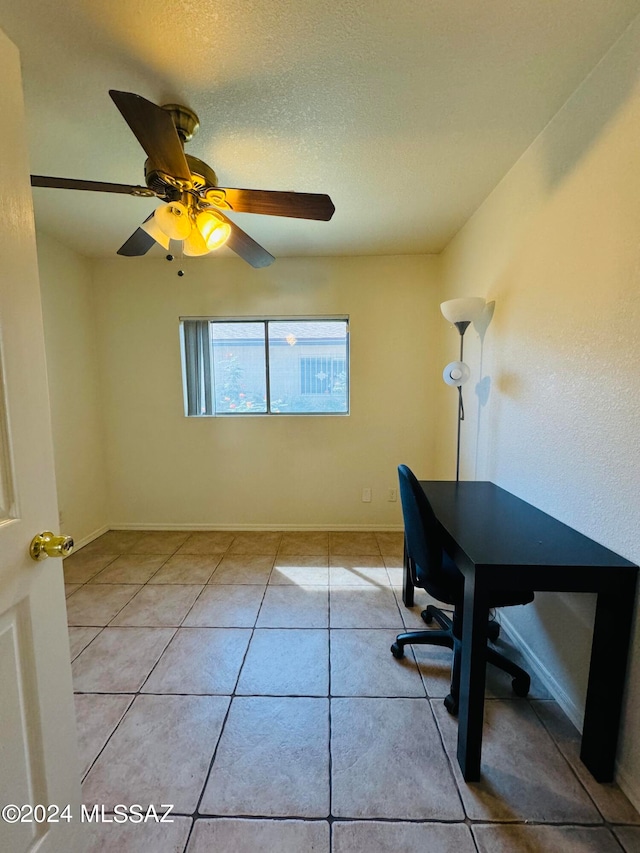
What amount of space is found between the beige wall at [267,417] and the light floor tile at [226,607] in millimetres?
1035

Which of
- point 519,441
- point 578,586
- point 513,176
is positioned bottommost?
point 578,586

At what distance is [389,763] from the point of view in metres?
1.25

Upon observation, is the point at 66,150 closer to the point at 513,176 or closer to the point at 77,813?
the point at 513,176

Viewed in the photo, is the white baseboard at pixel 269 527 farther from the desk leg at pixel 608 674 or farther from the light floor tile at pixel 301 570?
the desk leg at pixel 608 674

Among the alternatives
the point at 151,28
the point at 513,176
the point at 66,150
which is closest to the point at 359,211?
the point at 513,176

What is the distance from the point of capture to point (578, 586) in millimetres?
1135

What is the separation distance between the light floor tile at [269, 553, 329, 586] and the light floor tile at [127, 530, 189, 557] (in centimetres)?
98

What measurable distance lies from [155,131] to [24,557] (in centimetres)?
130

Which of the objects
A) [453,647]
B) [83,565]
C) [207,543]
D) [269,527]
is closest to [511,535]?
[453,647]

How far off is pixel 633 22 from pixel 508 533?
69.7 inches

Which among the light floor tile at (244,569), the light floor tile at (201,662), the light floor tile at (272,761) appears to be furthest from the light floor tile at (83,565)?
the light floor tile at (272,761)

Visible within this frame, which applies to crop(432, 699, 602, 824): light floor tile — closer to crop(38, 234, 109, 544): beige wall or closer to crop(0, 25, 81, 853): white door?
crop(0, 25, 81, 853): white door

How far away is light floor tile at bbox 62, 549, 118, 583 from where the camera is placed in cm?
255

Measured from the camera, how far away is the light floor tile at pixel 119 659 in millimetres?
1604
